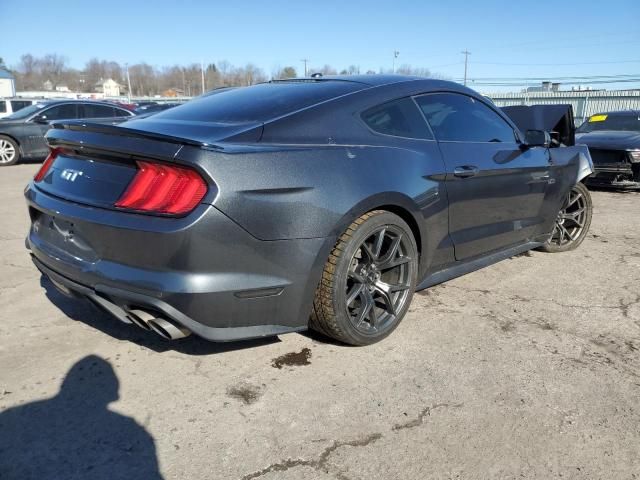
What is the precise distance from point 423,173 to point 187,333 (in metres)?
1.60

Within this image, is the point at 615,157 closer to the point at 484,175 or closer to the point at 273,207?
the point at 484,175

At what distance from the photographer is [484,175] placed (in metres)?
3.45

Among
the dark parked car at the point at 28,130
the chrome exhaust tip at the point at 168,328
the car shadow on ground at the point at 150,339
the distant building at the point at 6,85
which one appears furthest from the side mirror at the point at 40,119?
the distant building at the point at 6,85

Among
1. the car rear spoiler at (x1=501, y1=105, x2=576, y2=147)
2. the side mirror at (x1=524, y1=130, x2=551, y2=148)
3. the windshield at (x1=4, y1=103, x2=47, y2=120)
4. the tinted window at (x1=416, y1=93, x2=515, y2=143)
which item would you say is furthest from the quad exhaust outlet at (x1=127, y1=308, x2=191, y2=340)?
the windshield at (x1=4, y1=103, x2=47, y2=120)

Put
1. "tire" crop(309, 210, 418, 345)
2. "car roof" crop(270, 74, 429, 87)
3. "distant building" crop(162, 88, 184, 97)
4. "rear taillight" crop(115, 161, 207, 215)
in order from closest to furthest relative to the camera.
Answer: "rear taillight" crop(115, 161, 207, 215) < "tire" crop(309, 210, 418, 345) < "car roof" crop(270, 74, 429, 87) < "distant building" crop(162, 88, 184, 97)

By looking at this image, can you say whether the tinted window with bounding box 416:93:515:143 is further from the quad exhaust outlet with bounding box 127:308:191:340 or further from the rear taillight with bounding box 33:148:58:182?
the rear taillight with bounding box 33:148:58:182

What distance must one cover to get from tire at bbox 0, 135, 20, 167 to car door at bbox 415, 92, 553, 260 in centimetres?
1080

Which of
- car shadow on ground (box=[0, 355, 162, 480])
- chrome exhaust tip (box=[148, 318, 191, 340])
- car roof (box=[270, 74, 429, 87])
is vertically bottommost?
car shadow on ground (box=[0, 355, 162, 480])

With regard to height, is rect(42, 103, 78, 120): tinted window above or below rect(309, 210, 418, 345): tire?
above

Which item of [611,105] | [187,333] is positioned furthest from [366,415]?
[611,105]

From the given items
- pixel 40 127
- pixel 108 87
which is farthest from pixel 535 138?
pixel 108 87

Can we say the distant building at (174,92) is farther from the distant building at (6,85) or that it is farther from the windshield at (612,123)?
the windshield at (612,123)

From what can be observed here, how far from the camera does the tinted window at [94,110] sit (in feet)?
40.1

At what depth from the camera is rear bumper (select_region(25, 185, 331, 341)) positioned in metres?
2.18
